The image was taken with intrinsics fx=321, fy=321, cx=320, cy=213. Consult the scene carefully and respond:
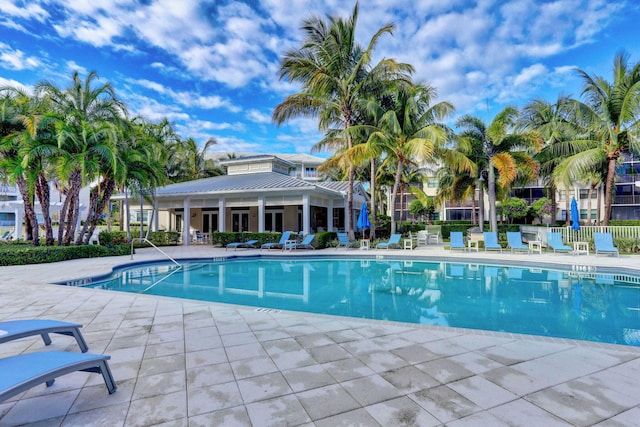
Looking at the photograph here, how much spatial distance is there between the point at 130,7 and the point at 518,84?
19.1 m

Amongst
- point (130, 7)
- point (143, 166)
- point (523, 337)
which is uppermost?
point (130, 7)

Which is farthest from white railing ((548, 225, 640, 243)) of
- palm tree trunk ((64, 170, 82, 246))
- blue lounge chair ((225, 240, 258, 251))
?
palm tree trunk ((64, 170, 82, 246))

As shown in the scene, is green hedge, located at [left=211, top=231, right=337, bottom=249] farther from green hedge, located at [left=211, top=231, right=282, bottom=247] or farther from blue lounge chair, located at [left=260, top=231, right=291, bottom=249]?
blue lounge chair, located at [left=260, top=231, right=291, bottom=249]

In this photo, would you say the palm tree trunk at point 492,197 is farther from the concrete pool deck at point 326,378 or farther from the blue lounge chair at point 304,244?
the concrete pool deck at point 326,378

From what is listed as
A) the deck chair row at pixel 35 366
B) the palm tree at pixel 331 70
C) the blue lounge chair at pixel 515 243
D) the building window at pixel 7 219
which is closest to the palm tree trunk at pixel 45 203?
the palm tree at pixel 331 70

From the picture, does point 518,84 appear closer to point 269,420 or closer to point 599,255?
point 599,255

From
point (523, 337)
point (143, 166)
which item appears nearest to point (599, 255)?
point (523, 337)

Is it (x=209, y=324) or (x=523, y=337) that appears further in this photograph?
(x=209, y=324)

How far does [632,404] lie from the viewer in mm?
2570

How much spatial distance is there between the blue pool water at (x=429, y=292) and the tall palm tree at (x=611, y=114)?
8146 mm

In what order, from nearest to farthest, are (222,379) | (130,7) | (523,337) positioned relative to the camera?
(222,379) → (523,337) → (130,7)

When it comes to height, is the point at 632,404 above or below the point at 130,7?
below

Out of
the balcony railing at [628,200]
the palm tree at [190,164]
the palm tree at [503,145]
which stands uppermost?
the palm tree at [190,164]

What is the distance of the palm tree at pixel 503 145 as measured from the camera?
16.7m
